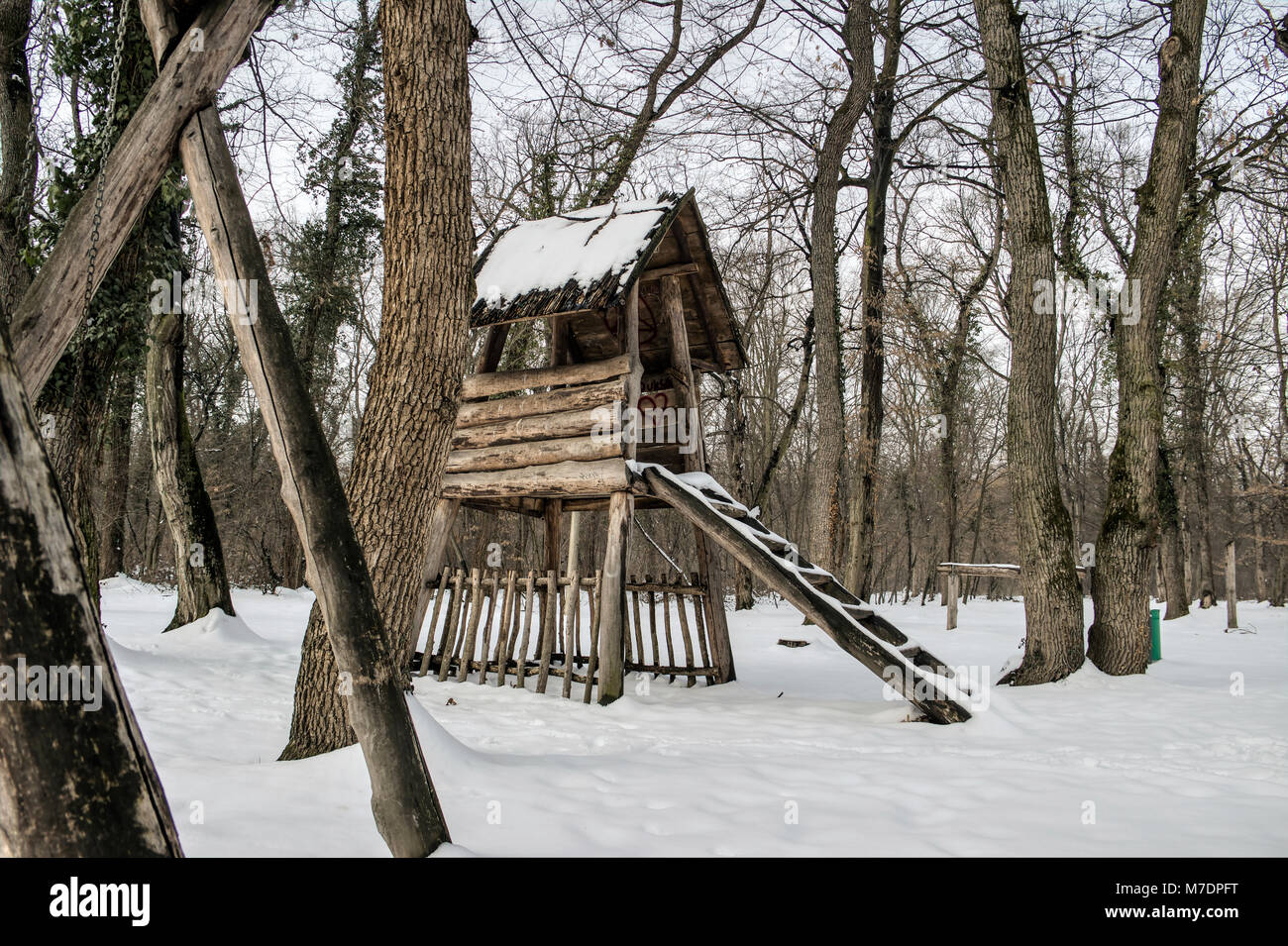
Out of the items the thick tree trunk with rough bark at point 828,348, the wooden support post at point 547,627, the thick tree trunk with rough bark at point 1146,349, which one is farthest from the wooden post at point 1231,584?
the wooden support post at point 547,627

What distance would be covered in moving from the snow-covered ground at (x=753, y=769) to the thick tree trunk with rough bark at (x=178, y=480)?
1073 mm

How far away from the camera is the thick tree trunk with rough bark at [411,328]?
427 cm

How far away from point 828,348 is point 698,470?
572 cm

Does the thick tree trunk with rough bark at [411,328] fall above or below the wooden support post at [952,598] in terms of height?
above

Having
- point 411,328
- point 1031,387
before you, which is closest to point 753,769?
point 411,328

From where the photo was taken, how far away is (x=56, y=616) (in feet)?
5.80

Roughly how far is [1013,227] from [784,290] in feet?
52.6

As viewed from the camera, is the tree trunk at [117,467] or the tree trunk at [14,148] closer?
the tree trunk at [14,148]

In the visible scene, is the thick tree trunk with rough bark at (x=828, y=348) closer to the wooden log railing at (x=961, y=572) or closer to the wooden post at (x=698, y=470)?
the wooden log railing at (x=961, y=572)

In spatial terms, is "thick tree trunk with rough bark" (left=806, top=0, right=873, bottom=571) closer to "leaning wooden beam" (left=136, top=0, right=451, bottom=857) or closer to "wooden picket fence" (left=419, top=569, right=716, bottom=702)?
"wooden picket fence" (left=419, top=569, right=716, bottom=702)

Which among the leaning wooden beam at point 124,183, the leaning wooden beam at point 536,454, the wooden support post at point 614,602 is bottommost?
the wooden support post at point 614,602

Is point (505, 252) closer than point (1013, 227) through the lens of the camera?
No
